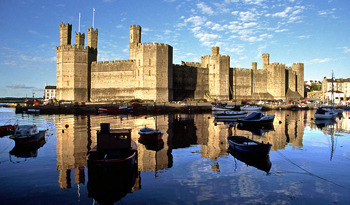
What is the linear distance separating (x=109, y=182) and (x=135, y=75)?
4274 cm

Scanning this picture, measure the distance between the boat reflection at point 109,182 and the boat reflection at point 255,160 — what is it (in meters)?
5.63

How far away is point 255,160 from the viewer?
13.7 meters

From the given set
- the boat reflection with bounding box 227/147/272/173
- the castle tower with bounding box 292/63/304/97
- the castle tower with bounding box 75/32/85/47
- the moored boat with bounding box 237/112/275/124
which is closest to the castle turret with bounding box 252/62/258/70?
the castle tower with bounding box 292/63/304/97

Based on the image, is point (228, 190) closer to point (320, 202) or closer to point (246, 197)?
point (246, 197)

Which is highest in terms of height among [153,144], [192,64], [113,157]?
[192,64]

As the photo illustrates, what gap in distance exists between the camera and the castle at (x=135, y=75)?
166 ft

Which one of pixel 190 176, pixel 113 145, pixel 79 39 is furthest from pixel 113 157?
pixel 79 39

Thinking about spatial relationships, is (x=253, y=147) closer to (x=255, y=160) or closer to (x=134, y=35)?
(x=255, y=160)

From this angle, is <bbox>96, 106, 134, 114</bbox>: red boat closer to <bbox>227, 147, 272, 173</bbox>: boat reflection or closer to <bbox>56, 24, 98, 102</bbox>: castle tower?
<bbox>56, 24, 98, 102</bbox>: castle tower

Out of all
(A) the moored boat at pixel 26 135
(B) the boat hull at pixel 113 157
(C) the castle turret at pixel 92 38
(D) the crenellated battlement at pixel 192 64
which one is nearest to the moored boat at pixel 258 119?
(B) the boat hull at pixel 113 157

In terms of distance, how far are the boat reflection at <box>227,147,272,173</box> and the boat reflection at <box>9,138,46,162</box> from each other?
11.4 metres

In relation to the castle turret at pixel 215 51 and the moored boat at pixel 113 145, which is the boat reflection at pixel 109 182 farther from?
the castle turret at pixel 215 51

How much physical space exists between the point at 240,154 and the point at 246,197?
5.74 m

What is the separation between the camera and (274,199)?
9.04m
